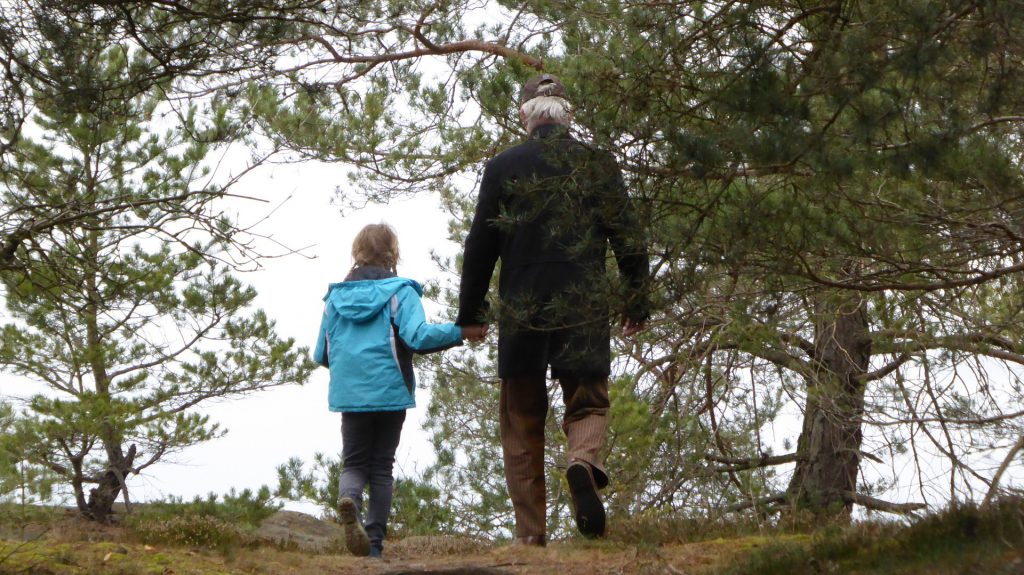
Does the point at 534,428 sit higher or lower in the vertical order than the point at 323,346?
lower

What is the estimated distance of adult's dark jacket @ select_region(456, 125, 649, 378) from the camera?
4246 millimetres

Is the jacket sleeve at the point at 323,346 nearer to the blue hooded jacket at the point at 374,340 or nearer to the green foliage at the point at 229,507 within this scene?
the blue hooded jacket at the point at 374,340

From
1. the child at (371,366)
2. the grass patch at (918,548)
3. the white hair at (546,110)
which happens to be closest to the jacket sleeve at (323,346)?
the child at (371,366)

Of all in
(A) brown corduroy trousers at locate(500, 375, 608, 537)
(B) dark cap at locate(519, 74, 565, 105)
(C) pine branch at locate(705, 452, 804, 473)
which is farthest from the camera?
(C) pine branch at locate(705, 452, 804, 473)

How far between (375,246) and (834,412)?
3.79 m

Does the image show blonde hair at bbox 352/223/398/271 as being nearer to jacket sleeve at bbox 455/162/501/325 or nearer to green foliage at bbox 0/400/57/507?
jacket sleeve at bbox 455/162/501/325

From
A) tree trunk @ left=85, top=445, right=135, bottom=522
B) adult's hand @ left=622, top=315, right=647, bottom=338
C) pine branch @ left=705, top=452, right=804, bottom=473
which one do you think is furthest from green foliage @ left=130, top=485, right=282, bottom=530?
adult's hand @ left=622, top=315, right=647, bottom=338

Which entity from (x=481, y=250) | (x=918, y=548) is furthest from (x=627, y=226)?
(x=918, y=548)

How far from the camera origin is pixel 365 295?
566 cm

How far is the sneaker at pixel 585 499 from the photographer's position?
4.84 metres

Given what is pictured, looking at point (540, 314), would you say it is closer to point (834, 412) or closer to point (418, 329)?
point (418, 329)

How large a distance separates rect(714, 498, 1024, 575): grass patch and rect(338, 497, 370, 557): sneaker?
1.87m

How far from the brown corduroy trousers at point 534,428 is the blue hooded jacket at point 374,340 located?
63cm

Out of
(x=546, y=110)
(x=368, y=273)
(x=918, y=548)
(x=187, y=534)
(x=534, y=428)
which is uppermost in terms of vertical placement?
(x=546, y=110)
